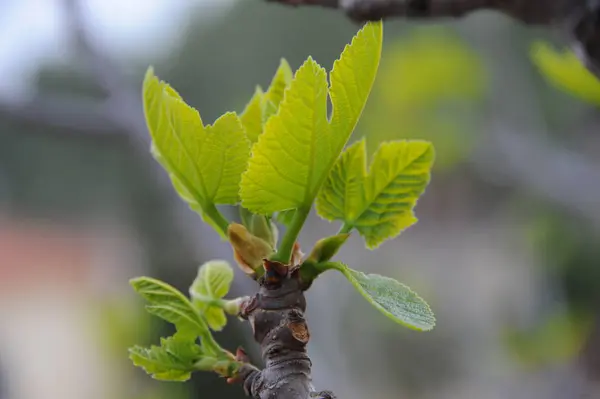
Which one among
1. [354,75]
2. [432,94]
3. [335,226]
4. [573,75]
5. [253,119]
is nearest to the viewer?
[354,75]

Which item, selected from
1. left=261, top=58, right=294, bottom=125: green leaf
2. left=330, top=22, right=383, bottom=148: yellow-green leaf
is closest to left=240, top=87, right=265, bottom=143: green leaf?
left=261, top=58, right=294, bottom=125: green leaf

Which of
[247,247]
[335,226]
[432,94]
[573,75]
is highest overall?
[573,75]

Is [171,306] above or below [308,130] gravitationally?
below

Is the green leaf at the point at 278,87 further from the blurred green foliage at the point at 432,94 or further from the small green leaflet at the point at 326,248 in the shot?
the blurred green foliage at the point at 432,94

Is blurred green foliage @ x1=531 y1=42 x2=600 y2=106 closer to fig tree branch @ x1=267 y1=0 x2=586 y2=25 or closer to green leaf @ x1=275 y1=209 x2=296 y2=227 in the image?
fig tree branch @ x1=267 y1=0 x2=586 y2=25

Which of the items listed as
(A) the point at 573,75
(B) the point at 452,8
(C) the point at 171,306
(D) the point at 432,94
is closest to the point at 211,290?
(C) the point at 171,306

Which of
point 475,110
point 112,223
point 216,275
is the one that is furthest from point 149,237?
point 216,275

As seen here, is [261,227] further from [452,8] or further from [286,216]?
[452,8]

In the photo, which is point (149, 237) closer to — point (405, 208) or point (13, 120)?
point (13, 120)
